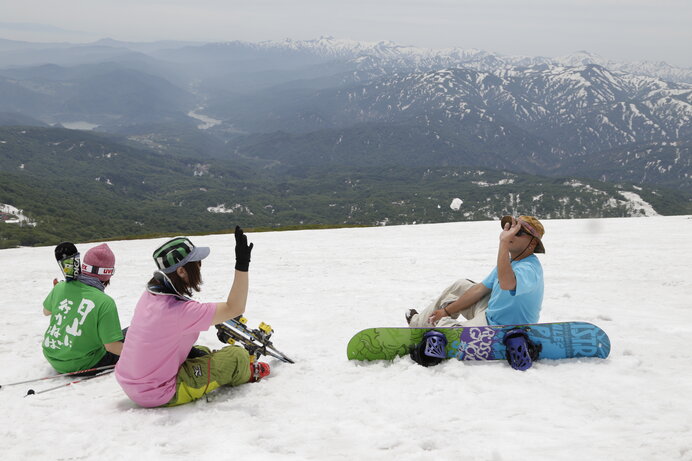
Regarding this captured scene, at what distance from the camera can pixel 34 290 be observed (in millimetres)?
16719

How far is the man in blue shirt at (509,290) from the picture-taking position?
282 inches

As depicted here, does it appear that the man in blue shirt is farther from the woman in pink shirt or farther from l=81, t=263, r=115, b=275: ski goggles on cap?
l=81, t=263, r=115, b=275: ski goggles on cap

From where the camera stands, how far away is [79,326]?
752cm

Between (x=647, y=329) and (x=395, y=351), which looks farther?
(x=647, y=329)

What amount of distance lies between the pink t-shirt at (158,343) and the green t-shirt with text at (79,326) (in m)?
1.23

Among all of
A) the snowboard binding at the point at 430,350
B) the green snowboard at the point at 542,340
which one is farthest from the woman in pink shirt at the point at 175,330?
the green snowboard at the point at 542,340

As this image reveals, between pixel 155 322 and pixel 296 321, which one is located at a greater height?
pixel 155 322

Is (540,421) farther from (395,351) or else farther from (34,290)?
(34,290)

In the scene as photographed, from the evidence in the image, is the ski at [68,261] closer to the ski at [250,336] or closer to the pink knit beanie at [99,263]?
the pink knit beanie at [99,263]

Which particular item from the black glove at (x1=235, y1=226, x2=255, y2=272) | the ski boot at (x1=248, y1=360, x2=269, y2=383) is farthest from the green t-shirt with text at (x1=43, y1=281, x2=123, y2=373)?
the black glove at (x1=235, y1=226, x2=255, y2=272)

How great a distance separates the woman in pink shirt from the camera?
18.8 ft

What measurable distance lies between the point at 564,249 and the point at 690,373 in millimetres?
17732

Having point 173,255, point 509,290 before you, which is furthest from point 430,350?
point 173,255

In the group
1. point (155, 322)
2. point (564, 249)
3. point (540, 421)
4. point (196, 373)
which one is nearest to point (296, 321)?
point (196, 373)
